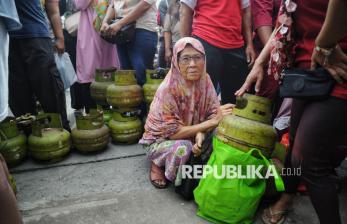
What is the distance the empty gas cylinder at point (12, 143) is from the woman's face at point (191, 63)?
1.65 metres

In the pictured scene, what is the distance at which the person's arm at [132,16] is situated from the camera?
3.26m

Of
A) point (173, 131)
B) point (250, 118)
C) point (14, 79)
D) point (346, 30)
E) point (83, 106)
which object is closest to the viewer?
point (346, 30)

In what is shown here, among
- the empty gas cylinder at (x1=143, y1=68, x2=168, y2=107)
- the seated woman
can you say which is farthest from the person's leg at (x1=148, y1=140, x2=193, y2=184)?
the empty gas cylinder at (x1=143, y1=68, x2=168, y2=107)

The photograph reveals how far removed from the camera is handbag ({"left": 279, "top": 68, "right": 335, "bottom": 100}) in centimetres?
128

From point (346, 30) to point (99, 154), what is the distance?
2.57 meters

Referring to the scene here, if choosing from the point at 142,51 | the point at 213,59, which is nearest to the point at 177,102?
the point at 213,59

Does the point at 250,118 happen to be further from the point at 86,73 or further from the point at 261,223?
the point at 86,73

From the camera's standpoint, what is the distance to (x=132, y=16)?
10.8 feet

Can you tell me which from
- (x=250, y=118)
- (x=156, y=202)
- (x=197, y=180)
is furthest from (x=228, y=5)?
(x=156, y=202)

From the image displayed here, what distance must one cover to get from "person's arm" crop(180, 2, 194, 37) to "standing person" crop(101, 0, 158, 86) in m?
0.67

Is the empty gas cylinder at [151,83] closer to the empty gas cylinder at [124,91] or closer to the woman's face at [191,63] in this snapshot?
the empty gas cylinder at [124,91]

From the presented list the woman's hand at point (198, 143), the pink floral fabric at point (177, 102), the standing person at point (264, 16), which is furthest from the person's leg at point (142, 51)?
the woman's hand at point (198, 143)

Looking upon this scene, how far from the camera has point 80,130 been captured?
2.94 m

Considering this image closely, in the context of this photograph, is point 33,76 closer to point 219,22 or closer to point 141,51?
point 141,51
